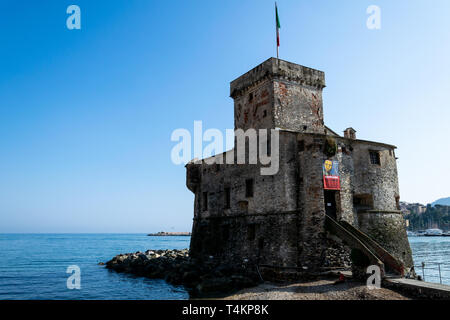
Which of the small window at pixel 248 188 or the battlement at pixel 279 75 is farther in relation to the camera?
the small window at pixel 248 188

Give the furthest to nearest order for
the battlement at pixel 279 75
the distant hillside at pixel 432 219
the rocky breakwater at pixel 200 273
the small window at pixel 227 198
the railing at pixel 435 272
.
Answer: the distant hillside at pixel 432 219 → the small window at pixel 227 198 → the battlement at pixel 279 75 → the rocky breakwater at pixel 200 273 → the railing at pixel 435 272

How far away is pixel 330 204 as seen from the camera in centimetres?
2414

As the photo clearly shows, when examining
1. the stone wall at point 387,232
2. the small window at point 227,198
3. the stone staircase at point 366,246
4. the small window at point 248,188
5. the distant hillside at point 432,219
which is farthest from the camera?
the distant hillside at point 432,219

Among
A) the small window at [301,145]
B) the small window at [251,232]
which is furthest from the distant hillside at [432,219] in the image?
the small window at [301,145]

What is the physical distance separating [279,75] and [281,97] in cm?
177

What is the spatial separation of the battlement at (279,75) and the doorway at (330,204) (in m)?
9.86

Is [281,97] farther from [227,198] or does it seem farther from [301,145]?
[227,198]

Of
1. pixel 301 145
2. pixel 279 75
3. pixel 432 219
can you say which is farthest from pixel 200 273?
pixel 432 219

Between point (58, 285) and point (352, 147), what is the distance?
91.3 ft

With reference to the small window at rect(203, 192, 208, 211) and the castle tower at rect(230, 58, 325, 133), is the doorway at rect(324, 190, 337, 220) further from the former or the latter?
the small window at rect(203, 192, 208, 211)

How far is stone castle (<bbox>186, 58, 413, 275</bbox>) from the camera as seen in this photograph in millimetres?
22203

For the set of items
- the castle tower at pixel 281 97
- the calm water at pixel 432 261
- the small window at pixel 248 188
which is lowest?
the calm water at pixel 432 261

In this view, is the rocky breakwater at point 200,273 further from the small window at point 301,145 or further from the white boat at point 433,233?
the white boat at point 433,233

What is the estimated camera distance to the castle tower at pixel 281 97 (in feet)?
87.9
